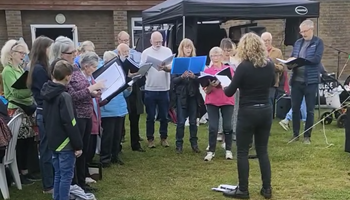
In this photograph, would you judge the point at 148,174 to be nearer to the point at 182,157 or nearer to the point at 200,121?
the point at 182,157

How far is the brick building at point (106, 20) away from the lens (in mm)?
12031

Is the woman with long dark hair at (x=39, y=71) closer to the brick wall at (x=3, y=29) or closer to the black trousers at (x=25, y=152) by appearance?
the black trousers at (x=25, y=152)

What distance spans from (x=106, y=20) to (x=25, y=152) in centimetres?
838

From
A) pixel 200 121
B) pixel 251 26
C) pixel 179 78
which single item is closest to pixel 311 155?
pixel 179 78

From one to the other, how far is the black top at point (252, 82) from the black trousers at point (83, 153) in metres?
1.43

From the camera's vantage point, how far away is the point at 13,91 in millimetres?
4387

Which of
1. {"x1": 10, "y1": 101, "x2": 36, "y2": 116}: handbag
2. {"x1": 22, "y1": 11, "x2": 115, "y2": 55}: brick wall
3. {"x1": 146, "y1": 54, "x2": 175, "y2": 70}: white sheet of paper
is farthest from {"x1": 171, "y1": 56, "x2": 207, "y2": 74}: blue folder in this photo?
{"x1": 22, "y1": 11, "x2": 115, "y2": 55}: brick wall

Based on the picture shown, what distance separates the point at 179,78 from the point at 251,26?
4.49 m

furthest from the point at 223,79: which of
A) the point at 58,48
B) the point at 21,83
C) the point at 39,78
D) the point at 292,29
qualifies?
the point at 292,29

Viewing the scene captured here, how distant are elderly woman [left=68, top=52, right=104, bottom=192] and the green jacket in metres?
0.69

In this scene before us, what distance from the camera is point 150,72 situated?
601cm

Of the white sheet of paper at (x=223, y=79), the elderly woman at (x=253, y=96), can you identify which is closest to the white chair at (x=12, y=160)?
the elderly woman at (x=253, y=96)

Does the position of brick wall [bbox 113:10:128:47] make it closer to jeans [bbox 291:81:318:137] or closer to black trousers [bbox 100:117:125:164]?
jeans [bbox 291:81:318:137]

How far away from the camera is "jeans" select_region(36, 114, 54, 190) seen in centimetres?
411
